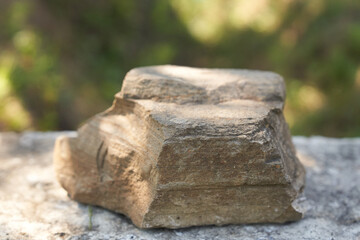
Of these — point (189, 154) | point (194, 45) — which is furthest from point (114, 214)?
point (194, 45)

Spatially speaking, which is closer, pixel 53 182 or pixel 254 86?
pixel 254 86

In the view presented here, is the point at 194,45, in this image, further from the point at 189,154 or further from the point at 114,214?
the point at 189,154

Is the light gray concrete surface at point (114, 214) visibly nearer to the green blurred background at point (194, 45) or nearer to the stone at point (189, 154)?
the stone at point (189, 154)

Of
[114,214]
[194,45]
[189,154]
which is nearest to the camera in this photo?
[189,154]

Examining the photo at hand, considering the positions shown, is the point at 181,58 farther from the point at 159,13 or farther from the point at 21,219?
the point at 21,219

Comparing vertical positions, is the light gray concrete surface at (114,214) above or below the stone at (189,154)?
below

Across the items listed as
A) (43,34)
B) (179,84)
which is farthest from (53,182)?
(43,34)

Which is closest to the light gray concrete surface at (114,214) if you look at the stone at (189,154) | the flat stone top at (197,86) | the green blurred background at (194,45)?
the stone at (189,154)
